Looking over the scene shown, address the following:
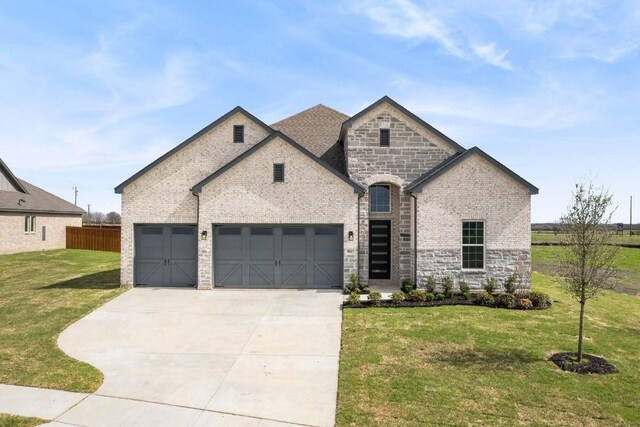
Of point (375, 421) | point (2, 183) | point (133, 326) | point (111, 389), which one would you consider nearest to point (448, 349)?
point (375, 421)

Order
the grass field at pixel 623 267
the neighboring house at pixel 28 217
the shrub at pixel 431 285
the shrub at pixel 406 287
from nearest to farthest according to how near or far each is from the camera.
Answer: the shrub at pixel 431 285, the shrub at pixel 406 287, the grass field at pixel 623 267, the neighboring house at pixel 28 217

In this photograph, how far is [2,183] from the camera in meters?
32.2

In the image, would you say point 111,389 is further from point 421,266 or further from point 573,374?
point 421,266

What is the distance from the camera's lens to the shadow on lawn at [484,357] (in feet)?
30.8

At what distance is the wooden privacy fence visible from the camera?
1316 inches

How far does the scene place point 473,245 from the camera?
1670 centimetres

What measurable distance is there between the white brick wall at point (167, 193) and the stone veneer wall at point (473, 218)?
375 inches

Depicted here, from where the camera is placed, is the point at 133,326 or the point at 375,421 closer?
the point at 375,421

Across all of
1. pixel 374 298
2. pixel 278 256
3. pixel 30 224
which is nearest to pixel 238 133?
pixel 278 256

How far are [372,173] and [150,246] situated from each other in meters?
10.2

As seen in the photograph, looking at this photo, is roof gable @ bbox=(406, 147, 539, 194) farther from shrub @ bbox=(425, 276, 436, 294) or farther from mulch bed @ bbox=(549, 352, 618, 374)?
mulch bed @ bbox=(549, 352, 618, 374)

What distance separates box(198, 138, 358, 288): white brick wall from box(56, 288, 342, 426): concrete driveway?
9.78 feet

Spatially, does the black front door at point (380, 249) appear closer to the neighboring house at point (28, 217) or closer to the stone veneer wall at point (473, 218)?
the stone veneer wall at point (473, 218)

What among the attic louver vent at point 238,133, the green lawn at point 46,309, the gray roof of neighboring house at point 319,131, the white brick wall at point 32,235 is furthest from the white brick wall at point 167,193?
the white brick wall at point 32,235
